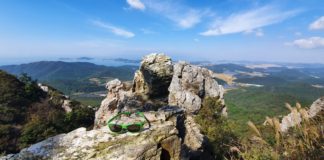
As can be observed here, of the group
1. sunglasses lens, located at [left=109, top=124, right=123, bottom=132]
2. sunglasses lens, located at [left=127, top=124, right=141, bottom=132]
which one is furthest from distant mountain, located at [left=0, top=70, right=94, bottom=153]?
sunglasses lens, located at [left=127, top=124, right=141, bottom=132]

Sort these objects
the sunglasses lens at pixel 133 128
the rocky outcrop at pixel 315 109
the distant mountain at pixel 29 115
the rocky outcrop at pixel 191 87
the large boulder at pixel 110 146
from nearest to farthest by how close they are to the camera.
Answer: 1. the large boulder at pixel 110 146
2. the sunglasses lens at pixel 133 128
3. the rocky outcrop at pixel 315 109
4. the distant mountain at pixel 29 115
5. the rocky outcrop at pixel 191 87

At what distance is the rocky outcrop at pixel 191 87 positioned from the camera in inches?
1378

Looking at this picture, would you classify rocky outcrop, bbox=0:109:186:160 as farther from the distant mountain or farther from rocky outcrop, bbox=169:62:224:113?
the distant mountain

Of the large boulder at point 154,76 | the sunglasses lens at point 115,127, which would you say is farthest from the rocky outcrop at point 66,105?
the sunglasses lens at point 115,127

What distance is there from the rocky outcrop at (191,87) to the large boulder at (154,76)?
4.75 ft

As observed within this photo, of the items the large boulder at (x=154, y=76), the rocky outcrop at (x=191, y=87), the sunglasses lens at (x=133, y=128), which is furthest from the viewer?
the rocky outcrop at (x=191, y=87)

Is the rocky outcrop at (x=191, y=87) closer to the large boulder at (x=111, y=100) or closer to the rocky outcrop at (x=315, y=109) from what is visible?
the large boulder at (x=111, y=100)

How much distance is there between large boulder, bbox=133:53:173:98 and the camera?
32844 millimetres

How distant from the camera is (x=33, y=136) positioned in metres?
32.2

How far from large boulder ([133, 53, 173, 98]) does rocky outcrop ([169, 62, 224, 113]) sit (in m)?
1.45

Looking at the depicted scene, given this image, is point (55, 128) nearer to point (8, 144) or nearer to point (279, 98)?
point (8, 144)

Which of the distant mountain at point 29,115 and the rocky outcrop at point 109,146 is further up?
the rocky outcrop at point 109,146

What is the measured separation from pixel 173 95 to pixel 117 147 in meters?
29.7

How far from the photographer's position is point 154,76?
1305 inches
